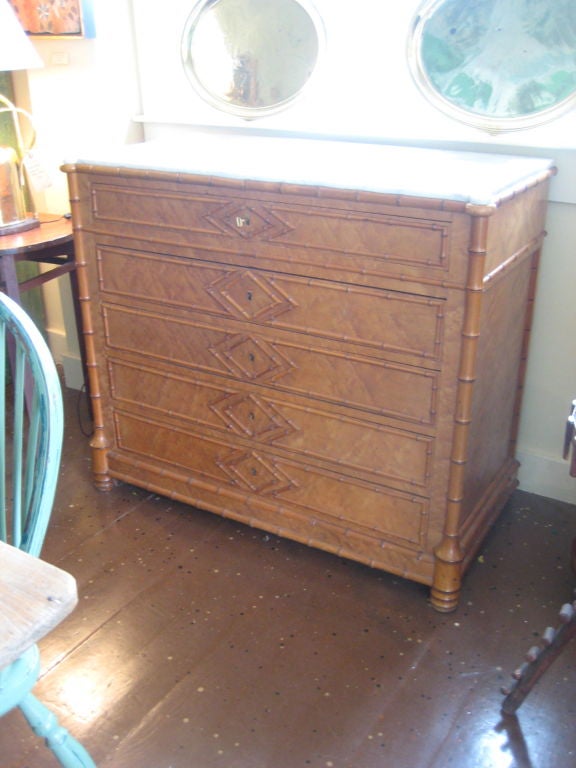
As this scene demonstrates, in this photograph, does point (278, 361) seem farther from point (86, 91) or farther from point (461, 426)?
point (86, 91)

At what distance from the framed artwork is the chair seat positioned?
2025 millimetres

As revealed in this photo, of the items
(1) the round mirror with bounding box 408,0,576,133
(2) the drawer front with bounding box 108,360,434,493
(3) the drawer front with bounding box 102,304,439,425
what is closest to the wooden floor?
(2) the drawer front with bounding box 108,360,434,493

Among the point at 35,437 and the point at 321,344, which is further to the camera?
the point at 321,344

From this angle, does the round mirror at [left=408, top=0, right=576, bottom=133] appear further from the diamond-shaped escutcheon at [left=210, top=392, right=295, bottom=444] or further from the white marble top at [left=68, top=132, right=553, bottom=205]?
the diamond-shaped escutcheon at [left=210, top=392, right=295, bottom=444]

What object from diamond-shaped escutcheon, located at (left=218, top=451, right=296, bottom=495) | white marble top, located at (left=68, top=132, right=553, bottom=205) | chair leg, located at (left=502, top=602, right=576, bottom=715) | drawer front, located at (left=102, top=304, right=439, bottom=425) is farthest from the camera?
diamond-shaped escutcheon, located at (left=218, top=451, right=296, bottom=495)

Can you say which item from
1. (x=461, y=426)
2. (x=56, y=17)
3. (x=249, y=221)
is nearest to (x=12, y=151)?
(x=56, y=17)

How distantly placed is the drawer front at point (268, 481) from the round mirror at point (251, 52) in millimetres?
1044

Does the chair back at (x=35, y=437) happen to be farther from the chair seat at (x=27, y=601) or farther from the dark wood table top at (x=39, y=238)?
the dark wood table top at (x=39, y=238)

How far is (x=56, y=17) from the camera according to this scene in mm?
2400

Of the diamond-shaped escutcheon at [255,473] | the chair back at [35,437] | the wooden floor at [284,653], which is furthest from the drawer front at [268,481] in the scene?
the chair back at [35,437]

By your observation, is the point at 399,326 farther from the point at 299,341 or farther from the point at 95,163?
the point at 95,163

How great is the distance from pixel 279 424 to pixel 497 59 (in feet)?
3.61

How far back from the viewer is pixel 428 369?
67.0 inches

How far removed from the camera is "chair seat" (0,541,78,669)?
0.73 metres
